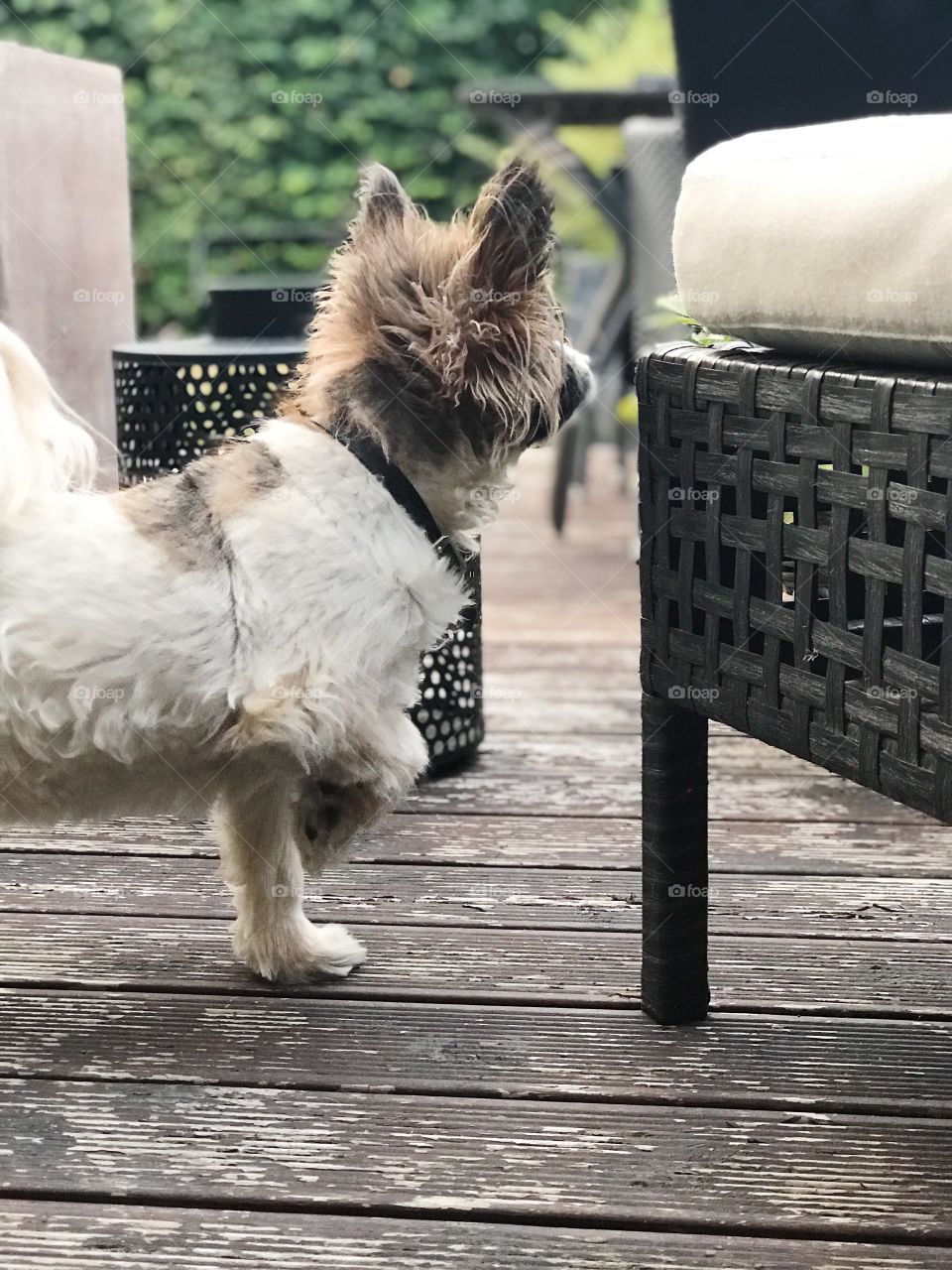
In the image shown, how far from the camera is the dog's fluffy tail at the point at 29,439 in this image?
1.48 meters

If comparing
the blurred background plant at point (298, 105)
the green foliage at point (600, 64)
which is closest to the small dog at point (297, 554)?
the green foliage at point (600, 64)

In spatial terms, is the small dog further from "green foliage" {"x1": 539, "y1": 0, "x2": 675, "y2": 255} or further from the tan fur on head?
"green foliage" {"x1": 539, "y1": 0, "x2": 675, "y2": 255}

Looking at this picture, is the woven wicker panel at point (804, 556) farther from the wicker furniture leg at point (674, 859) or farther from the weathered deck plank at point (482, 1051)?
the weathered deck plank at point (482, 1051)

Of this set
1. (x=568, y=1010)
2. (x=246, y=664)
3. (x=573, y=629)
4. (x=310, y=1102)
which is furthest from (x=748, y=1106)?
(x=573, y=629)

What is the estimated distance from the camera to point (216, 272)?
7.68 meters

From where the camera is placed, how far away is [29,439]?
1.54m

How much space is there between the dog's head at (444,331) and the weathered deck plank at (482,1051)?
2.10ft

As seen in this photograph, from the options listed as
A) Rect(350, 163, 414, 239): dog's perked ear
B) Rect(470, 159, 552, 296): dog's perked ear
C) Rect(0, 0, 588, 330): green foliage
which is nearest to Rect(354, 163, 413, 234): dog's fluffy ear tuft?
Rect(350, 163, 414, 239): dog's perked ear

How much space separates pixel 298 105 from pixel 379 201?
6.57 meters

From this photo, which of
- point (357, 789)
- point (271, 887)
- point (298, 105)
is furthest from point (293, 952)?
point (298, 105)

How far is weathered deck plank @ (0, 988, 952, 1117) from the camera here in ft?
4.77

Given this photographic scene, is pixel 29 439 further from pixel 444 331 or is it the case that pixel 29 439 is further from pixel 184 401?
pixel 184 401

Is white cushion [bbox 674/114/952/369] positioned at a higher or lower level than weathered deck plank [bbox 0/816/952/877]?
higher

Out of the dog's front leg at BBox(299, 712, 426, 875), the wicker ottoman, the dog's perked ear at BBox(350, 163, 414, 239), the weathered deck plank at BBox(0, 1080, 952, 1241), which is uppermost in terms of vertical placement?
the dog's perked ear at BBox(350, 163, 414, 239)
